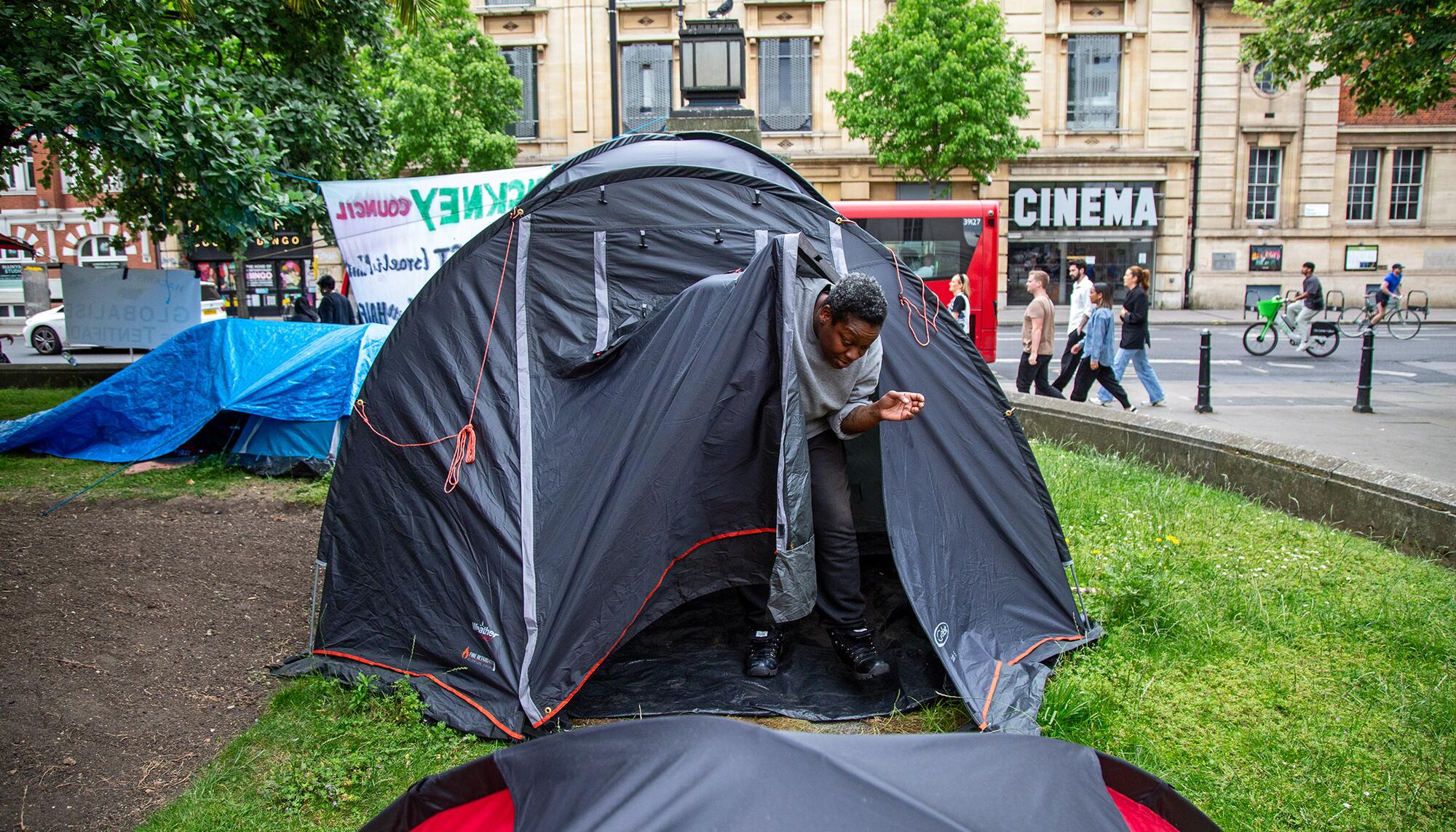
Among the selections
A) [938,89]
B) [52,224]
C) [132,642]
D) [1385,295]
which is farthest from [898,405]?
[52,224]

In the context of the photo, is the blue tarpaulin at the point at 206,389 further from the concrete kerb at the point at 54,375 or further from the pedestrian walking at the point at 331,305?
the concrete kerb at the point at 54,375

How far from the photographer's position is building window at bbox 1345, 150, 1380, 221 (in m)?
27.0

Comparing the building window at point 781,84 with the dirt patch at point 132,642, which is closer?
the dirt patch at point 132,642

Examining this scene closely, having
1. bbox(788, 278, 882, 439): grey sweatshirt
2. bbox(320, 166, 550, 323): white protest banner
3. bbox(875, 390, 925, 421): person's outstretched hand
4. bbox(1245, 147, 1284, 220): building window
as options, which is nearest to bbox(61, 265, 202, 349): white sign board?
bbox(320, 166, 550, 323): white protest banner

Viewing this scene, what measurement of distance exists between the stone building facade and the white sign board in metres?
18.7

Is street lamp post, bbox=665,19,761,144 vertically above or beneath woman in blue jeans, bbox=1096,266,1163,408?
above

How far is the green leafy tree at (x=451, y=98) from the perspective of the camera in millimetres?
21859

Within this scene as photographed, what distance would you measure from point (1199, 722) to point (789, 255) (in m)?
2.28

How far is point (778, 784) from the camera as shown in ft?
4.43

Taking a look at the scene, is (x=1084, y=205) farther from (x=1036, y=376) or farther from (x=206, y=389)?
(x=206, y=389)

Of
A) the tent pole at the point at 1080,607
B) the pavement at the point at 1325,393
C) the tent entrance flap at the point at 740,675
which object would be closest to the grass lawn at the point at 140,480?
the tent entrance flap at the point at 740,675

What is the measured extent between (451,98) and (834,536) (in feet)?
72.0

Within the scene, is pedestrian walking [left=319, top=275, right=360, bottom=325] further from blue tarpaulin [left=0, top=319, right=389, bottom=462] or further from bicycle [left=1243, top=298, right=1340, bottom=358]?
bicycle [left=1243, top=298, right=1340, bottom=358]

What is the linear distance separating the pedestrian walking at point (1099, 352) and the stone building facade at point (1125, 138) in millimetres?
16869
